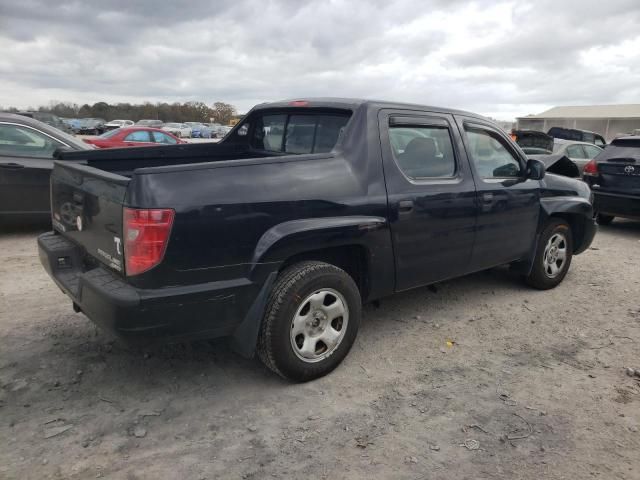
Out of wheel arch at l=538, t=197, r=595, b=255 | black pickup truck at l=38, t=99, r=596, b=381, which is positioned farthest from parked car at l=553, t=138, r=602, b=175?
black pickup truck at l=38, t=99, r=596, b=381

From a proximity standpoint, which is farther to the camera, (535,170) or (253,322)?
(535,170)

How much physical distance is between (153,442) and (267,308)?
3.08 feet

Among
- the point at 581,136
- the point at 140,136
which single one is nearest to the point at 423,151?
the point at 140,136

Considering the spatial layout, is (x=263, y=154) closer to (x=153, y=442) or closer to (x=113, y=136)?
(x=153, y=442)

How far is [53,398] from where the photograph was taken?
10.0 feet

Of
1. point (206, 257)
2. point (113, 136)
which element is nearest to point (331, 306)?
point (206, 257)

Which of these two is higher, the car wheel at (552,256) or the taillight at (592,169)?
the taillight at (592,169)

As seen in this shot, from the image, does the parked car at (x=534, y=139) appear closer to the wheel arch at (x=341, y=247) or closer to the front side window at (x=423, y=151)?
the front side window at (x=423, y=151)

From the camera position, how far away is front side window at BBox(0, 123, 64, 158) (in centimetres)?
656

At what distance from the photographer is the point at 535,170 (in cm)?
472

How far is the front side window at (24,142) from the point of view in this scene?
656 cm

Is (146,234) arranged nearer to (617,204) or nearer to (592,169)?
(617,204)

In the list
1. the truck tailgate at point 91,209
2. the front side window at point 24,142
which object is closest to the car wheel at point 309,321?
the truck tailgate at point 91,209

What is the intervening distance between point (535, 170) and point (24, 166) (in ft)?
19.7
